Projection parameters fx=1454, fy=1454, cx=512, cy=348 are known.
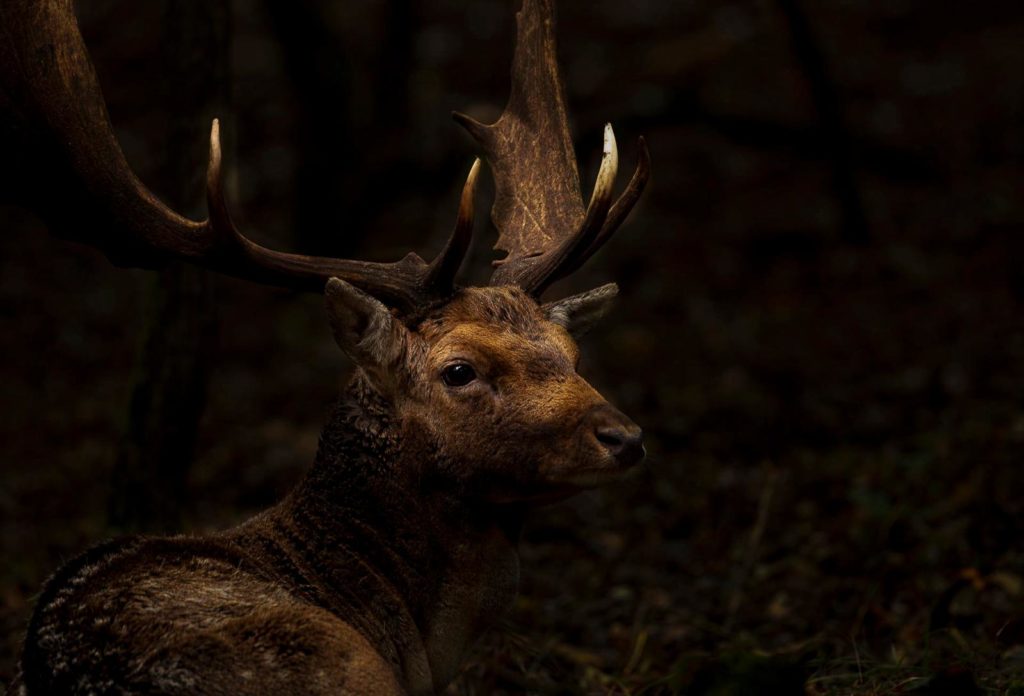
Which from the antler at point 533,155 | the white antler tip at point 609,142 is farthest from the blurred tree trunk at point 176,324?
the white antler tip at point 609,142

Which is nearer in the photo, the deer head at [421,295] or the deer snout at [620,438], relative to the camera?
the deer snout at [620,438]

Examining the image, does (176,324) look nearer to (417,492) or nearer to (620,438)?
(417,492)

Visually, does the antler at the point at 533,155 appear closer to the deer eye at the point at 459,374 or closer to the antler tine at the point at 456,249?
the antler tine at the point at 456,249

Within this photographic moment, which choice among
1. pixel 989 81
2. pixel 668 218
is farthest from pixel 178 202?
pixel 989 81

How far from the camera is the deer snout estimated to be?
5379 mm

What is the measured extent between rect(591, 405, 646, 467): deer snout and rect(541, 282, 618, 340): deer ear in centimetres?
92

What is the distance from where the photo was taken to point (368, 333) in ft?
19.1

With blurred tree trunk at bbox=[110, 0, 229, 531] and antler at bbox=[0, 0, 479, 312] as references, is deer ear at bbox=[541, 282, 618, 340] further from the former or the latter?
blurred tree trunk at bbox=[110, 0, 229, 531]

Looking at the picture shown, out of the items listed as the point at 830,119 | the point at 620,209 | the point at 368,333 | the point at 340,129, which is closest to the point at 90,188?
the point at 368,333

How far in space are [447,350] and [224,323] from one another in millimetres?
10311

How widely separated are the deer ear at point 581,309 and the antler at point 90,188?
1.99 ft

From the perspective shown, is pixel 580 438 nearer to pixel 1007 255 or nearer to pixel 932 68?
pixel 1007 255

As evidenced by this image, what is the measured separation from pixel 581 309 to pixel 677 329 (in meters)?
8.41

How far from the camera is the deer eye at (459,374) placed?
577cm
